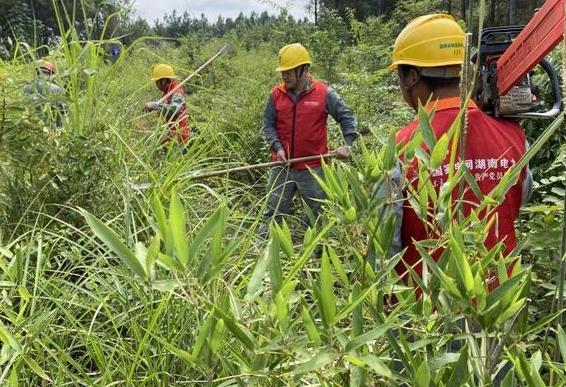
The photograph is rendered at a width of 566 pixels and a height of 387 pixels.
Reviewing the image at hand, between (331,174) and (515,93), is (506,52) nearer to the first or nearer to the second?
(515,93)

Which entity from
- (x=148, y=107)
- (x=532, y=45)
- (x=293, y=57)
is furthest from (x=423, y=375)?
(x=293, y=57)

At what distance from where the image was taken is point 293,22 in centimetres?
1786

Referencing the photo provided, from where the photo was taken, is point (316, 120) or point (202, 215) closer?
point (202, 215)

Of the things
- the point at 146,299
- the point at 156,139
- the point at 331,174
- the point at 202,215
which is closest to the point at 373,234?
the point at 331,174

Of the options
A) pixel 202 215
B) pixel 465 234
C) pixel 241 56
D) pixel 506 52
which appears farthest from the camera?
pixel 241 56

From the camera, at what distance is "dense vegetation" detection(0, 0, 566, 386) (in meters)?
0.74

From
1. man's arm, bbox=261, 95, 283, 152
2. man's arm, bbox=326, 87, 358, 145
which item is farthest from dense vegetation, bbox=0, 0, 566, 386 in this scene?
man's arm, bbox=261, 95, 283, 152

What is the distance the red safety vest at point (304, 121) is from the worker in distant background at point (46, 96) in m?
2.84

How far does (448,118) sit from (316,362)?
1.23 meters

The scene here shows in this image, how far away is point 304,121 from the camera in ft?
16.5

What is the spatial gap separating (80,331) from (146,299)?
0.19 metres

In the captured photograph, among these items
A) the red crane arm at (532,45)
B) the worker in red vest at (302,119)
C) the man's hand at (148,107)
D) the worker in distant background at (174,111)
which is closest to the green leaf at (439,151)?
the red crane arm at (532,45)

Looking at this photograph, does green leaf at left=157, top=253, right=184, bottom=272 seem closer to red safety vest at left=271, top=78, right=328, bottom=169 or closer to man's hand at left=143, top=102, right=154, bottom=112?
man's hand at left=143, top=102, right=154, bottom=112

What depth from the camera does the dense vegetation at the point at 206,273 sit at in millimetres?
741
